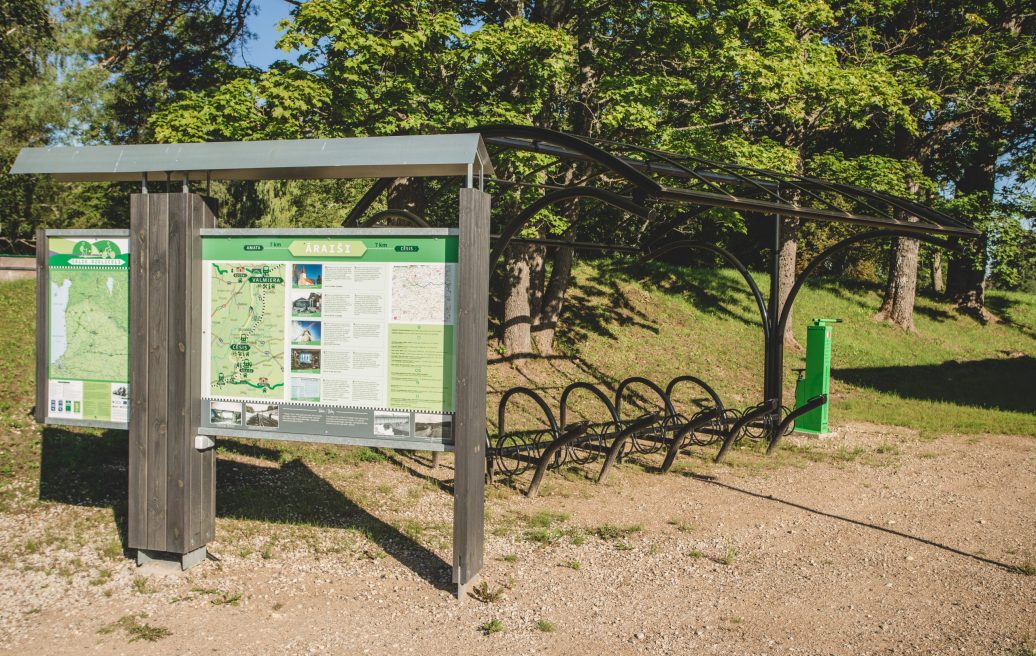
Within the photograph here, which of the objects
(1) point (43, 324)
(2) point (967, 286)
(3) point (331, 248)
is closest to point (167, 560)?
(1) point (43, 324)

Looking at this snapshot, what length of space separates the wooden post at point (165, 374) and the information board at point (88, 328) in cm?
18

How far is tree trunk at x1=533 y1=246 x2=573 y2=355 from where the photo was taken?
1552cm

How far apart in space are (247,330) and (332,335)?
603mm

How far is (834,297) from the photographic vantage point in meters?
22.2

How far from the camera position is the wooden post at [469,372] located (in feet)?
15.7

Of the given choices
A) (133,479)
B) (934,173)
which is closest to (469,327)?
(133,479)

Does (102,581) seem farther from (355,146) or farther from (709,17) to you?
(709,17)

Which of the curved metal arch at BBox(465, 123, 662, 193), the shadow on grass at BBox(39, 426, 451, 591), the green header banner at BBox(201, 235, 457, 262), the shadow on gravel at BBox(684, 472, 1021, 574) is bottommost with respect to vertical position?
the shadow on gravel at BBox(684, 472, 1021, 574)

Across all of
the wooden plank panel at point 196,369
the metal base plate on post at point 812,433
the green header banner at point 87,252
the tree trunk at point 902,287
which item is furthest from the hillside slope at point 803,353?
the green header banner at point 87,252

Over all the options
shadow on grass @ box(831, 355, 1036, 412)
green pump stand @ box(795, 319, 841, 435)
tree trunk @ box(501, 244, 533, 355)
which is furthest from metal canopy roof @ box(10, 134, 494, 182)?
shadow on grass @ box(831, 355, 1036, 412)

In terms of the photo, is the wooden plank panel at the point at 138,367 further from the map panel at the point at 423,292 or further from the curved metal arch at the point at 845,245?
the curved metal arch at the point at 845,245

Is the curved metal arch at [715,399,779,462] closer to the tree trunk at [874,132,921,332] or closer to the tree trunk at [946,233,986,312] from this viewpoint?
the tree trunk at [874,132,921,332]

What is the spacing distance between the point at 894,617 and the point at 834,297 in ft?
61.5

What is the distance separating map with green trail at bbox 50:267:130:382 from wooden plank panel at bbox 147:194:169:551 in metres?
0.28
